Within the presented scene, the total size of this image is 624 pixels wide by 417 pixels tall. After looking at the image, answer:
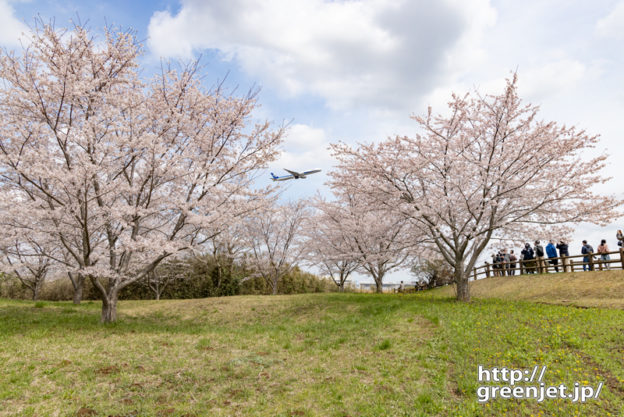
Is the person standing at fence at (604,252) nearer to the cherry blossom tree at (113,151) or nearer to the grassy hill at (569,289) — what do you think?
the grassy hill at (569,289)

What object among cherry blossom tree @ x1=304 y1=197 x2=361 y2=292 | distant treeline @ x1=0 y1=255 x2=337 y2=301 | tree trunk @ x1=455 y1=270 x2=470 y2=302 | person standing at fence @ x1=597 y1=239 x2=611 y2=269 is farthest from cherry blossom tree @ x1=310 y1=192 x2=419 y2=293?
person standing at fence @ x1=597 y1=239 x2=611 y2=269

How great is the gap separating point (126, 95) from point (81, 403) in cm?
993

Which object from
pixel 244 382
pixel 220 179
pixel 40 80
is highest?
pixel 40 80

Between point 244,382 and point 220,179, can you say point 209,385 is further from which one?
point 220,179

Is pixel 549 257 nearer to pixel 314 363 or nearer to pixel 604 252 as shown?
pixel 604 252

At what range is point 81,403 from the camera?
659 centimetres

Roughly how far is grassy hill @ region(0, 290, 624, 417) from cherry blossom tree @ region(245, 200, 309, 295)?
1450cm

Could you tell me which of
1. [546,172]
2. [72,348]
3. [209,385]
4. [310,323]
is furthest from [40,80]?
[546,172]

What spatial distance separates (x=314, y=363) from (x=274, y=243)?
65.5 feet

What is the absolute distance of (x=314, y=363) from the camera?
8797mm

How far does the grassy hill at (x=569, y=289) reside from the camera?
50.3ft

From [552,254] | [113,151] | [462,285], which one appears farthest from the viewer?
[552,254]

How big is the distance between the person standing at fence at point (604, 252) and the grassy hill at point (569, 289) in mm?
1039

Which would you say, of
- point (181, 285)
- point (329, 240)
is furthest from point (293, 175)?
point (181, 285)
